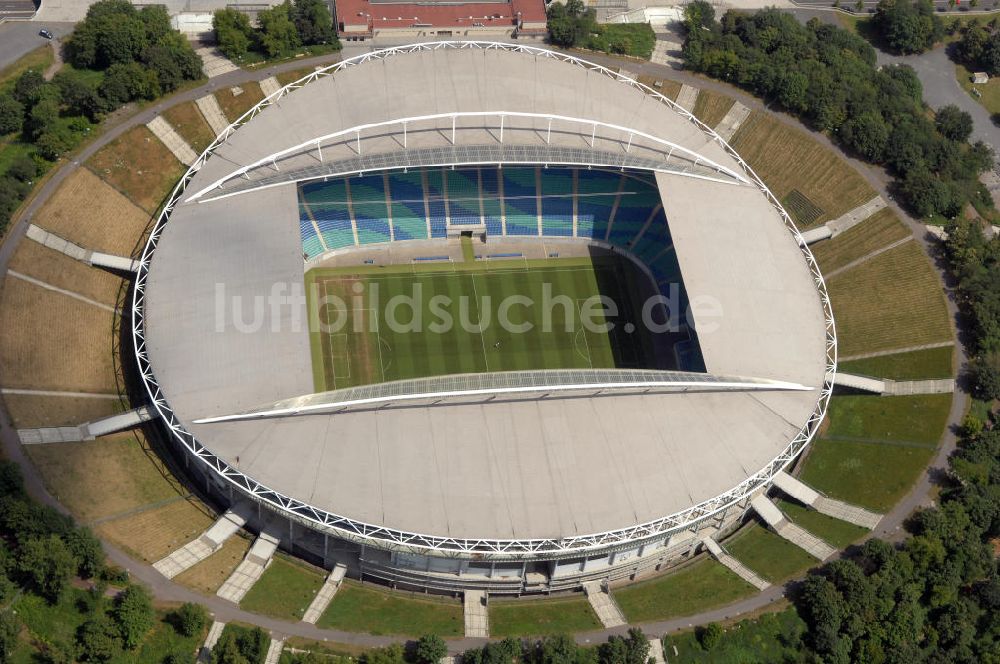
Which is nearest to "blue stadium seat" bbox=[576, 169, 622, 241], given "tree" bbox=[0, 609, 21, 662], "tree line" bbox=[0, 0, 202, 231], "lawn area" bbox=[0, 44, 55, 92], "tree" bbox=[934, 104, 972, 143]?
"tree" bbox=[934, 104, 972, 143]

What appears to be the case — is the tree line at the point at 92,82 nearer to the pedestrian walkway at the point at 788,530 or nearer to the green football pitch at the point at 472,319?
the green football pitch at the point at 472,319

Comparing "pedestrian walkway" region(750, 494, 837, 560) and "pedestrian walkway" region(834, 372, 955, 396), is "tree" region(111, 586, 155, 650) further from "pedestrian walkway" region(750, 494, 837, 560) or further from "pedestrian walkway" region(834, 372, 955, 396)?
"pedestrian walkway" region(834, 372, 955, 396)

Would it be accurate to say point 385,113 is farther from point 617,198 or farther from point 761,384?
point 761,384

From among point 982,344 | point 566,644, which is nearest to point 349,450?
point 566,644

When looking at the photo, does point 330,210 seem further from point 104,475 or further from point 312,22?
point 104,475

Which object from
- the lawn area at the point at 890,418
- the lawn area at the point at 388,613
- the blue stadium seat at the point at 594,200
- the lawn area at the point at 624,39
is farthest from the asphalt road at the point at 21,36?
the lawn area at the point at 890,418
